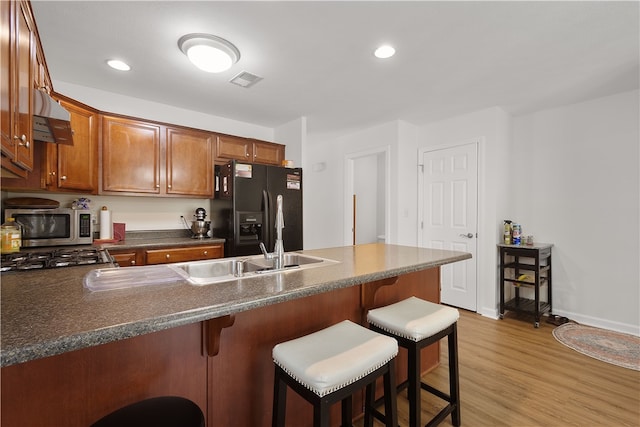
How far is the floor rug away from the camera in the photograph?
7.99 feet

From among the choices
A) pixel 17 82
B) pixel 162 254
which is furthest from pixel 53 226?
pixel 17 82

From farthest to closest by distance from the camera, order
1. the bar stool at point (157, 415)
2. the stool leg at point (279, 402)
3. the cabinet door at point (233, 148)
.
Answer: the cabinet door at point (233, 148) < the stool leg at point (279, 402) < the bar stool at point (157, 415)

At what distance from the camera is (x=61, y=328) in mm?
727

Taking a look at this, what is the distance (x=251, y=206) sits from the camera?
3.35 m

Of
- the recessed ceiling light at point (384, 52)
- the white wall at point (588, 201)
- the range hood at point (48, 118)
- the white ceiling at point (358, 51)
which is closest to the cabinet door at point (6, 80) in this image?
the range hood at point (48, 118)

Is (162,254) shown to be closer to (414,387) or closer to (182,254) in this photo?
(182,254)

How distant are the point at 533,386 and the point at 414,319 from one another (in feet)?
4.40

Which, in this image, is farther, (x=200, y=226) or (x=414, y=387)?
(x=200, y=226)

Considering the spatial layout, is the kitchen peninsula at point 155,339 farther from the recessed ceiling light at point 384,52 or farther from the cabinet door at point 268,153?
the cabinet door at point 268,153

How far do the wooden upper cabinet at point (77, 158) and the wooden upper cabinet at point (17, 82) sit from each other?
1.03m

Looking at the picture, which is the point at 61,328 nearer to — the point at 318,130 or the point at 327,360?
the point at 327,360

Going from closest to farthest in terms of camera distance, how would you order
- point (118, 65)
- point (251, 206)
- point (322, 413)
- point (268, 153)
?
1. point (322, 413)
2. point (118, 65)
3. point (251, 206)
4. point (268, 153)

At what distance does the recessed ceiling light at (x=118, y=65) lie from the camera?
244 centimetres

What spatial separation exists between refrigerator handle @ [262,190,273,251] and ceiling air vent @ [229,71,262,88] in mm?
1144
